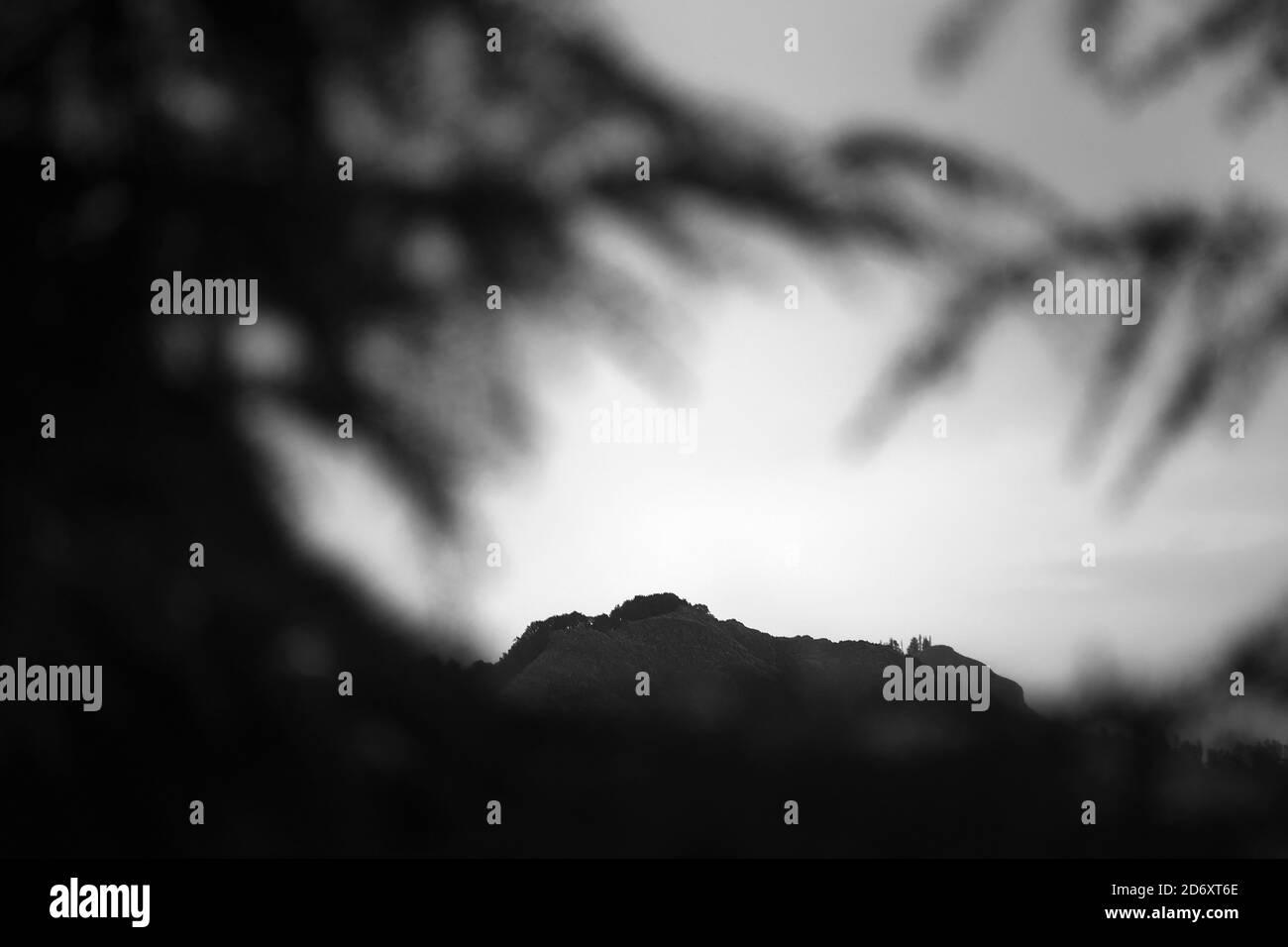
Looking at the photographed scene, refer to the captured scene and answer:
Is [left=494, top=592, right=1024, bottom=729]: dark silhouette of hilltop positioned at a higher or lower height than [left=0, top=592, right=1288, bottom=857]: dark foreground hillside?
higher

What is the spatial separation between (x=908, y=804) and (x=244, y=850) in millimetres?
483

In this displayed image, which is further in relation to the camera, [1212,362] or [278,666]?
[1212,362]

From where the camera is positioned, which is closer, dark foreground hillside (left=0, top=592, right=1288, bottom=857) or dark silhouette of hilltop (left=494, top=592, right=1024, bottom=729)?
dark foreground hillside (left=0, top=592, right=1288, bottom=857)

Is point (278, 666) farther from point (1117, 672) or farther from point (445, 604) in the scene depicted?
point (1117, 672)

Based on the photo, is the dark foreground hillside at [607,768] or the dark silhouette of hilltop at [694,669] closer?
the dark foreground hillside at [607,768]

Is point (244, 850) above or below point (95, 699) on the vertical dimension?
below

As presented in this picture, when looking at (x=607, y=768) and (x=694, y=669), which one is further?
(x=694, y=669)

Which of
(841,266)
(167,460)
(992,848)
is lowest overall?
(992,848)

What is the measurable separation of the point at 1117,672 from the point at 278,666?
61 cm

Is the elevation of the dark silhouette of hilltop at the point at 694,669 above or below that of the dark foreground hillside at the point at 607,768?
above

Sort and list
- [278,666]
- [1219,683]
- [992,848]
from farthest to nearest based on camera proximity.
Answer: [992,848], [1219,683], [278,666]

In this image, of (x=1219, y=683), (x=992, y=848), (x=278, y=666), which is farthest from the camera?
(x=992, y=848)
